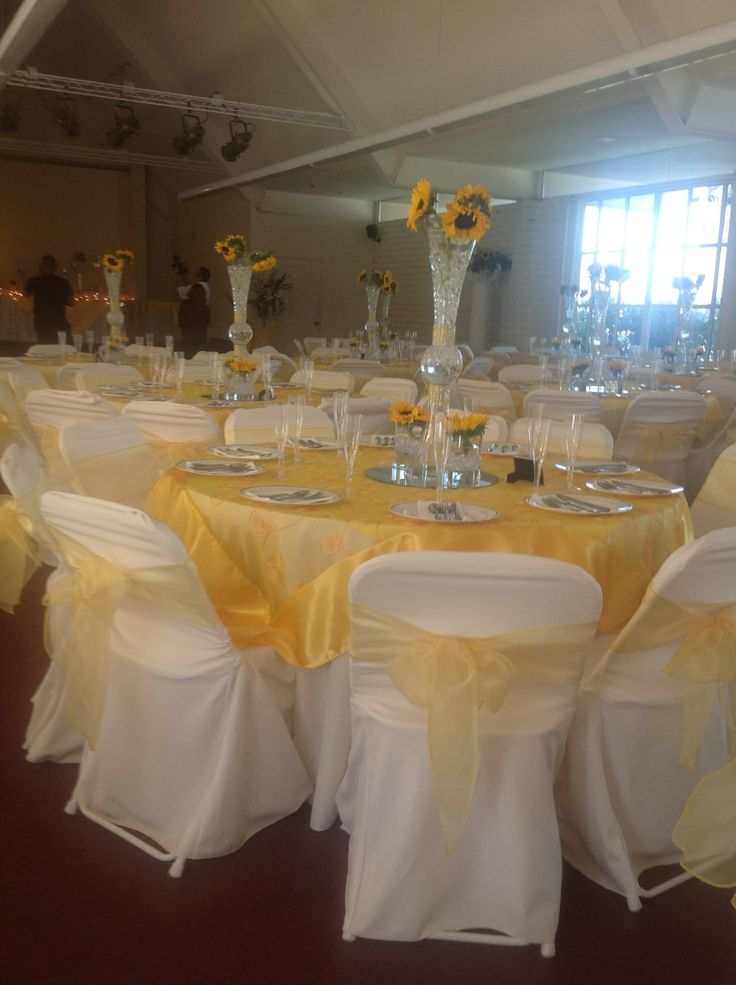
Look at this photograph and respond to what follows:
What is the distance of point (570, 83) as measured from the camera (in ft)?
25.8

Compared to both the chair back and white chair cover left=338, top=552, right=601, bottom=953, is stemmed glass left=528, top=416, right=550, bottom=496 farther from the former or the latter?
the chair back

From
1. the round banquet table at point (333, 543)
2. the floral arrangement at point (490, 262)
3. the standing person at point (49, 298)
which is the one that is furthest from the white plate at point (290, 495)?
the floral arrangement at point (490, 262)

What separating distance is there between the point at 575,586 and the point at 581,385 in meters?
4.72

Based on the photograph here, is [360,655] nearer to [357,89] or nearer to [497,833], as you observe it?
[497,833]

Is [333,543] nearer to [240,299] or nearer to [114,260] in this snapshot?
[240,299]

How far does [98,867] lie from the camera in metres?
2.30

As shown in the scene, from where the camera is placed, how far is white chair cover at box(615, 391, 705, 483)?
523 centimetres

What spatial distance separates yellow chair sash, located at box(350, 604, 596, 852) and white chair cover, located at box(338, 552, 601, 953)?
3 cm

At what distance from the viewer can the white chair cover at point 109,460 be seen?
3.10 m

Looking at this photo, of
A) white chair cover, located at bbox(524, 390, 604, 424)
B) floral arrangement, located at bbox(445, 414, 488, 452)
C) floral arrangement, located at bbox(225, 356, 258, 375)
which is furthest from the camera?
white chair cover, located at bbox(524, 390, 604, 424)

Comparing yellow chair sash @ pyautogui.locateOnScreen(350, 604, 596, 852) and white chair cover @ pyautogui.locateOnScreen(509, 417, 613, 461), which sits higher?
white chair cover @ pyautogui.locateOnScreen(509, 417, 613, 461)

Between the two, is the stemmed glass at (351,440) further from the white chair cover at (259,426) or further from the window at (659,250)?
the window at (659,250)

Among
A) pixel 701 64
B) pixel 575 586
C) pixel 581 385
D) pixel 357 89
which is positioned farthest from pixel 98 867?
pixel 357 89

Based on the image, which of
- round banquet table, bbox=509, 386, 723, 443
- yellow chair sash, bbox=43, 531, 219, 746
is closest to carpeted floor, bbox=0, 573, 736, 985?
yellow chair sash, bbox=43, 531, 219, 746
